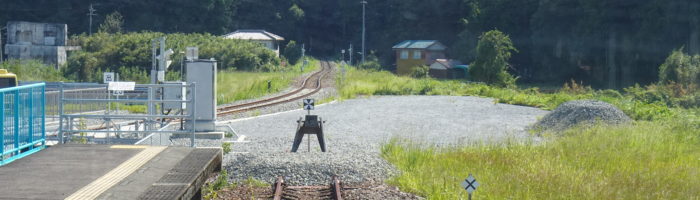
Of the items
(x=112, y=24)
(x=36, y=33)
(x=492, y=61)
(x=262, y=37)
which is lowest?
(x=492, y=61)

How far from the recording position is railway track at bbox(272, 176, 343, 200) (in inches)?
371

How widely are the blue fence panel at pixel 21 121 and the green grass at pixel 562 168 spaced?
4588mm

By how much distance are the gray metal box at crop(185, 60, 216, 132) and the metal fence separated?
0.26m

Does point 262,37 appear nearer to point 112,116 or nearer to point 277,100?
point 277,100

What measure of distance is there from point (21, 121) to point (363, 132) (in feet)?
38.7

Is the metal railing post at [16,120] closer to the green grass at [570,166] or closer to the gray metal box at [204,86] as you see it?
the green grass at [570,166]

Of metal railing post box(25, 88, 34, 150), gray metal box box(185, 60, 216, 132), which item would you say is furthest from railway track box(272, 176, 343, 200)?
gray metal box box(185, 60, 216, 132)

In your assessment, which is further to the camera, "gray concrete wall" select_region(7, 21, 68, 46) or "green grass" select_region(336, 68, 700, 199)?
"gray concrete wall" select_region(7, 21, 68, 46)

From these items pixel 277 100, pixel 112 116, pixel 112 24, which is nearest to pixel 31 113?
pixel 112 116

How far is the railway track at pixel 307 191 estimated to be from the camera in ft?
30.9

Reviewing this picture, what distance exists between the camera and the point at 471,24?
70438 millimetres

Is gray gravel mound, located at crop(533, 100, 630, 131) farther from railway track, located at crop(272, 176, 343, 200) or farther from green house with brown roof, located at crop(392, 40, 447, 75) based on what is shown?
green house with brown roof, located at crop(392, 40, 447, 75)

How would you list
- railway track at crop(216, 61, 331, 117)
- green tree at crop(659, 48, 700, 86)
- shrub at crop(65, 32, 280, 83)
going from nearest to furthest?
1. railway track at crop(216, 61, 331, 117)
2. shrub at crop(65, 32, 280, 83)
3. green tree at crop(659, 48, 700, 86)

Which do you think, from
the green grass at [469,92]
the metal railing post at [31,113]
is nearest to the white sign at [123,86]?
the metal railing post at [31,113]
